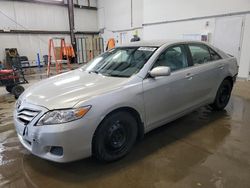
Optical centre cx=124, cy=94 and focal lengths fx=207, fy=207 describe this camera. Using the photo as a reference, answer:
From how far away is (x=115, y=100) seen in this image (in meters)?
2.07

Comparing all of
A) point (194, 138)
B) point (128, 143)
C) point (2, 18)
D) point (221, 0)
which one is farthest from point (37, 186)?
point (2, 18)

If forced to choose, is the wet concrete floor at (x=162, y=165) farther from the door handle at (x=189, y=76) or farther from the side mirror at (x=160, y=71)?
the side mirror at (x=160, y=71)

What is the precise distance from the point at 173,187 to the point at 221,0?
23.2ft

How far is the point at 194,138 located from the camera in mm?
2801

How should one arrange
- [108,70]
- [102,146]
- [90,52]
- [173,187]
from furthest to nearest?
[90,52] < [108,70] < [102,146] < [173,187]

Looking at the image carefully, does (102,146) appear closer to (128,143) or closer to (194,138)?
(128,143)

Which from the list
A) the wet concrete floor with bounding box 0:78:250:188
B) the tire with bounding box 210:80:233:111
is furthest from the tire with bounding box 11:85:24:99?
the tire with bounding box 210:80:233:111

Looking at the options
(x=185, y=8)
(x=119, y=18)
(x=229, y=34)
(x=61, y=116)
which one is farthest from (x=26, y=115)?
(x=119, y=18)

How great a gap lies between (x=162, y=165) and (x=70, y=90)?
126cm

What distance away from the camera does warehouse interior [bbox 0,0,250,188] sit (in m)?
2.05

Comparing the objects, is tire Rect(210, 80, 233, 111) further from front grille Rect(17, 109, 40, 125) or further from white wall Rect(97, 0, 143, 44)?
white wall Rect(97, 0, 143, 44)

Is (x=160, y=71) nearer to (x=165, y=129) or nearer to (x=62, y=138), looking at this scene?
(x=165, y=129)

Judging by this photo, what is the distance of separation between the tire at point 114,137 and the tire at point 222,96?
190 cm

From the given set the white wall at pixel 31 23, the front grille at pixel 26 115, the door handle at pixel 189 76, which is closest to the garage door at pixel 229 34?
the door handle at pixel 189 76
